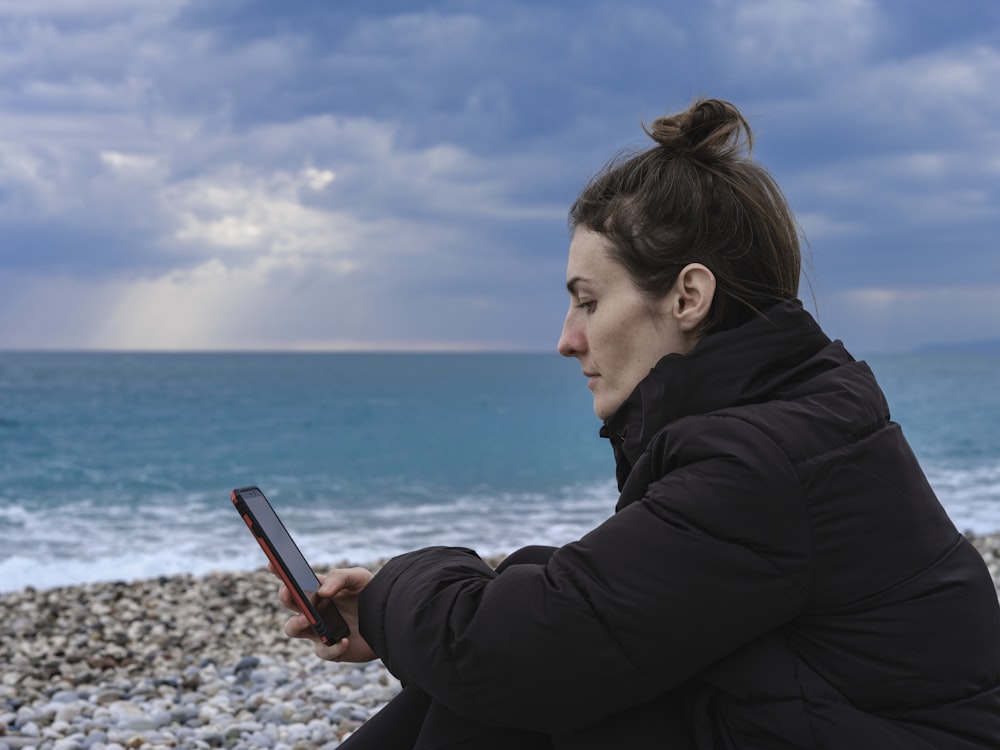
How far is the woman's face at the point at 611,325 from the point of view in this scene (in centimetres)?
198

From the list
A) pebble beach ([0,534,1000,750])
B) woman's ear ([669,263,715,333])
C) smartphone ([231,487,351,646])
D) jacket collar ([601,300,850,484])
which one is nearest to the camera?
jacket collar ([601,300,850,484])

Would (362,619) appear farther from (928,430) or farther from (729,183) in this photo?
(928,430)

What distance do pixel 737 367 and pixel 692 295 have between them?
20 cm

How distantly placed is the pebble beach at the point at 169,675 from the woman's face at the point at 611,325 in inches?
111

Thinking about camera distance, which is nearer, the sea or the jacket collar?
the jacket collar

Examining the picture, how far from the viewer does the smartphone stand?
7.13ft

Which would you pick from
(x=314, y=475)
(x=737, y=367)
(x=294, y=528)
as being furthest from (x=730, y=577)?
(x=314, y=475)

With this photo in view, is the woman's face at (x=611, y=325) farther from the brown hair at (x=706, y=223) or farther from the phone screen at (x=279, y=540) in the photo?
the phone screen at (x=279, y=540)

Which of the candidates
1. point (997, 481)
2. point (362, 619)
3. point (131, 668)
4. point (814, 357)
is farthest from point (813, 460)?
point (997, 481)

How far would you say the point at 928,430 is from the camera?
37844 mm

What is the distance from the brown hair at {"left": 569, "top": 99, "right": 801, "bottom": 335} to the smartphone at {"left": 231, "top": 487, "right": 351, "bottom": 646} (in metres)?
0.98

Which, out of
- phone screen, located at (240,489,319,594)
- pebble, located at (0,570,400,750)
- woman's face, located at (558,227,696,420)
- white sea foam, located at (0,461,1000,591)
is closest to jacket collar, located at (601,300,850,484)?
woman's face, located at (558,227,696,420)

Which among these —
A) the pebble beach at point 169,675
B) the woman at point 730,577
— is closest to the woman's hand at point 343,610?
the woman at point 730,577

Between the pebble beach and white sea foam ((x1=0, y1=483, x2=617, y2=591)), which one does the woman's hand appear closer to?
the pebble beach
